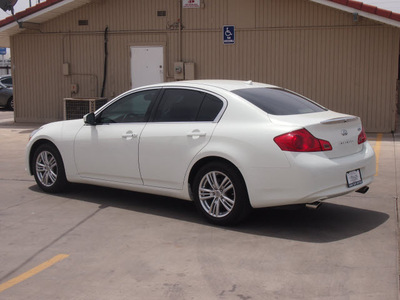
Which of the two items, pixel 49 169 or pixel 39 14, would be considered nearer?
pixel 49 169

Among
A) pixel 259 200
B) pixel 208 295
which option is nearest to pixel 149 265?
pixel 208 295

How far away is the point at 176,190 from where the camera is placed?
631 centimetres

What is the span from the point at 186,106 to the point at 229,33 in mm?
8585

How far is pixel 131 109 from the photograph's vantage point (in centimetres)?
691

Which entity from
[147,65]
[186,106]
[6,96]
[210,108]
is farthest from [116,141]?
[6,96]

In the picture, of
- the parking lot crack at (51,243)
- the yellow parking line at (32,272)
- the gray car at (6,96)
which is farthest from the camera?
the gray car at (6,96)

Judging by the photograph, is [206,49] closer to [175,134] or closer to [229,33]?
Result: [229,33]

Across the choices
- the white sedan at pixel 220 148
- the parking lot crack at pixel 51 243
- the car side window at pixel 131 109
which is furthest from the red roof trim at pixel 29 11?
the parking lot crack at pixel 51 243

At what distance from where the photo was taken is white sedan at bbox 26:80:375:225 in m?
5.54

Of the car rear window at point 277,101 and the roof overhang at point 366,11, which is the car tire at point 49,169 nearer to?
the car rear window at point 277,101

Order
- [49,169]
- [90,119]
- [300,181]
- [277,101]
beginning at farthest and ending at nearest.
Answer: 1. [49,169]
2. [90,119]
3. [277,101]
4. [300,181]

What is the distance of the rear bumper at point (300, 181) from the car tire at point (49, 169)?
2914mm

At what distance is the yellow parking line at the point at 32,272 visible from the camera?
4.48 m

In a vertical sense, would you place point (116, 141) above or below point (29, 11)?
below
